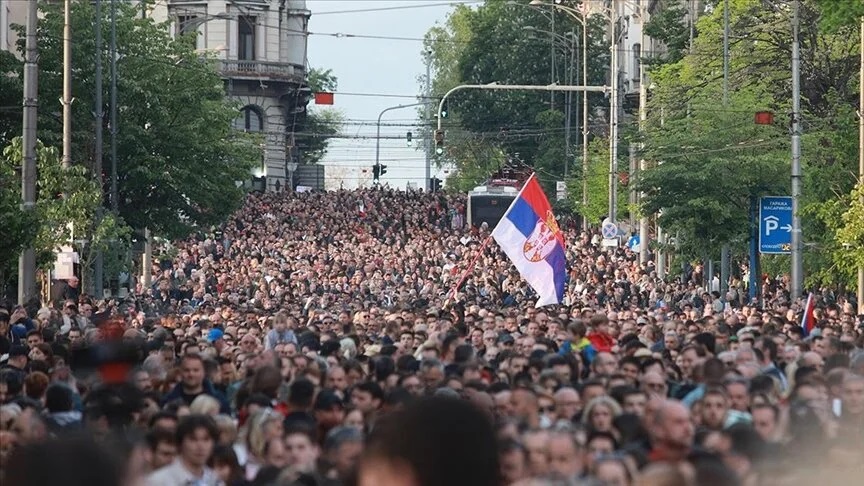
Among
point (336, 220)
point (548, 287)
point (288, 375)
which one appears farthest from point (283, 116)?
point (288, 375)

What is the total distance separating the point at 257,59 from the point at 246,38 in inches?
53.4

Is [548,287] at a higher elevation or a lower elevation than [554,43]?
lower

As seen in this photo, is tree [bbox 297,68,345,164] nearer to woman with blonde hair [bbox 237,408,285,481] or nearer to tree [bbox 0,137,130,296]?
tree [bbox 0,137,130,296]

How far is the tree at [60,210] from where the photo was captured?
35.7m

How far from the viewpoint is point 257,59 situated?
4739 inches

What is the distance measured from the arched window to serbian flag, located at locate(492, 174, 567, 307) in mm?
87131

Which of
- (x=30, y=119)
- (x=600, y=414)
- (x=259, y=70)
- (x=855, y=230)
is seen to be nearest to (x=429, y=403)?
(x=600, y=414)

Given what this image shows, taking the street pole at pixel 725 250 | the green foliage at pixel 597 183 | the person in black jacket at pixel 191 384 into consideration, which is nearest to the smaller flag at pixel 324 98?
the green foliage at pixel 597 183

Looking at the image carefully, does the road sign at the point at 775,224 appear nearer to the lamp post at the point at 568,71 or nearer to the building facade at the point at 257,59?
the lamp post at the point at 568,71

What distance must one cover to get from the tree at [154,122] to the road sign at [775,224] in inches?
747

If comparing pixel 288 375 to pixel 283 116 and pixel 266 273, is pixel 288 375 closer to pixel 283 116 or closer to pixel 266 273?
pixel 266 273

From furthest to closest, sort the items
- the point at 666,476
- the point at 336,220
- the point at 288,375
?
1. the point at 336,220
2. the point at 288,375
3. the point at 666,476

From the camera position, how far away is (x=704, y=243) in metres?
46.2

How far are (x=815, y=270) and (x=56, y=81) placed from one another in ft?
63.6
